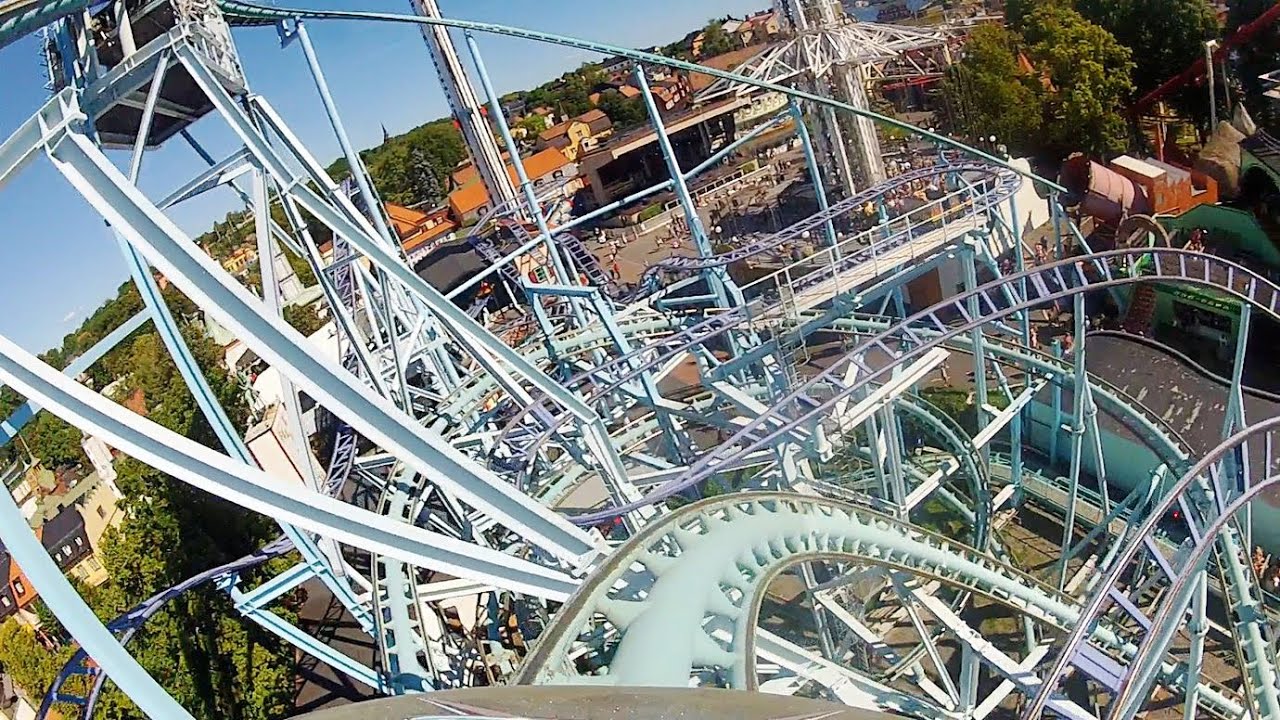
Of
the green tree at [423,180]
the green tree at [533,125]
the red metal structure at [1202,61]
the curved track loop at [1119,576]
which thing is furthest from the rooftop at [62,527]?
the green tree at [533,125]

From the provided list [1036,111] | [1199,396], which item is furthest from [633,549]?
[1036,111]

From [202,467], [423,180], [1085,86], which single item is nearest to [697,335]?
[202,467]

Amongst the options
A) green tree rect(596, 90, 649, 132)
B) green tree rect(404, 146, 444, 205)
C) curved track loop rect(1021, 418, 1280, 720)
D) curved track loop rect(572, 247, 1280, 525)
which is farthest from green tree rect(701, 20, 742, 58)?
curved track loop rect(1021, 418, 1280, 720)

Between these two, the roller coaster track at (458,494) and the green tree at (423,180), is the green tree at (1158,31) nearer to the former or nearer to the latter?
the roller coaster track at (458,494)

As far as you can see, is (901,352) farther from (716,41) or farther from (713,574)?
(716,41)

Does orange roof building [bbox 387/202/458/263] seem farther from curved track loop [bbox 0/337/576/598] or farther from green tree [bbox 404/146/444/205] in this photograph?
curved track loop [bbox 0/337/576/598]

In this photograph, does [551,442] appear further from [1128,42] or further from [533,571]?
[1128,42]
